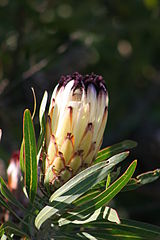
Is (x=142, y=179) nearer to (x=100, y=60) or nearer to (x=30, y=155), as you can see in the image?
(x=30, y=155)

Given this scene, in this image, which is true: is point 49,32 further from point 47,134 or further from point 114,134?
point 47,134

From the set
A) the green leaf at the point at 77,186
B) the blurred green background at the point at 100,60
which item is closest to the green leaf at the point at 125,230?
the green leaf at the point at 77,186

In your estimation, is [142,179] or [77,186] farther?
[142,179]

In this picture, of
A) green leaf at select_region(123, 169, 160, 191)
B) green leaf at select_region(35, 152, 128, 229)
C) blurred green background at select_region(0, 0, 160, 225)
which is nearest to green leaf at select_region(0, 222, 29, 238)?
green leaf at select_region(35, 152, 128, 229)

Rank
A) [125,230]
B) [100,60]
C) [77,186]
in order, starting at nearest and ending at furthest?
[77,186], [125,230], [100,60]

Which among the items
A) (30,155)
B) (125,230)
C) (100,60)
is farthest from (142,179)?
(100,60)

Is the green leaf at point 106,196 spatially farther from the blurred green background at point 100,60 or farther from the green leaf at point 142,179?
the blurred green background at point 100,60

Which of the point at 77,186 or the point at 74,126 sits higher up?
the point at 74,126

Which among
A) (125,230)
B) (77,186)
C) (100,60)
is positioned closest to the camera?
(77,186)
